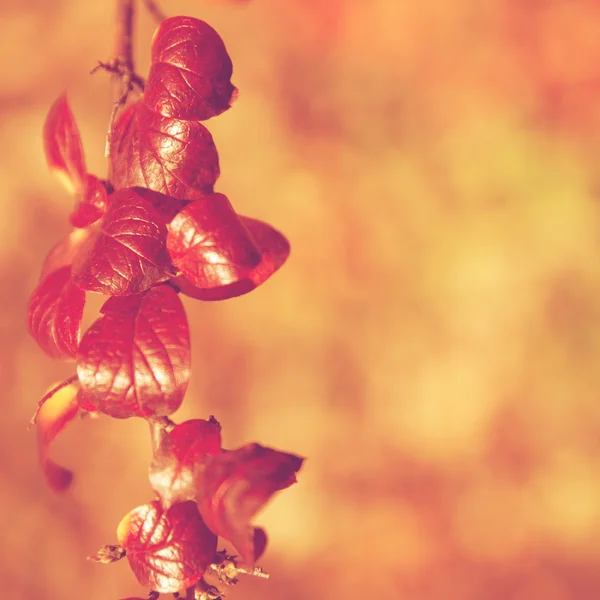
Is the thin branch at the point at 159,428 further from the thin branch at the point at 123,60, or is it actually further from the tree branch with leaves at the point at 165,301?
the thin branch at the point at 123,60

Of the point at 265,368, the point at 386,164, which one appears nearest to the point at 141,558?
the point at 265,368

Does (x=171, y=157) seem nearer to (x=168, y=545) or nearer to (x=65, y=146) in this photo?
(x=65, y=146)

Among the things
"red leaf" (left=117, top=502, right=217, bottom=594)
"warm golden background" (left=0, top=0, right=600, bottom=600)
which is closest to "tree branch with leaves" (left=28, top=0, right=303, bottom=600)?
"red leaf" (left=117, top=502, right=217, bottom=594)

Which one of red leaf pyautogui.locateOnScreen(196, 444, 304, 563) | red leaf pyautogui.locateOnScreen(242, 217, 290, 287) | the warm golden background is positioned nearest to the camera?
red leaf pyautogui.locateOnScreen(196, 444, 304, 563)

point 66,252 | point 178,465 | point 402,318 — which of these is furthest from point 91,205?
point 402,318

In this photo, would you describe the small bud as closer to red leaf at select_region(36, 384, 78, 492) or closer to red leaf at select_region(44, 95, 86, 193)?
red leaf at select_region(36, 384, 78, 492)

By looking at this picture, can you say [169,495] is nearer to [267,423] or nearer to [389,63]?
[267,423]
